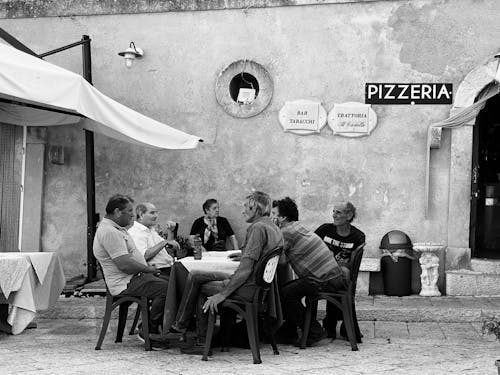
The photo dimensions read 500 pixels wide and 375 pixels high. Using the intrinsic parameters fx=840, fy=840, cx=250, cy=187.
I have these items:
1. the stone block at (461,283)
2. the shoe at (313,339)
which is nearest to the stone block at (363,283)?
the stone block at (461,283)

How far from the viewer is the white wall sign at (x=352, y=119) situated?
1026 cm

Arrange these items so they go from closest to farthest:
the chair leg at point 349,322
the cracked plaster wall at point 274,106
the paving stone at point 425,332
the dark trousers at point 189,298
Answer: the dark trousers at point 189,298, the chair leg at point 349,322, the paving stone at point 425,332, the cracked plaster wall at point 274,106

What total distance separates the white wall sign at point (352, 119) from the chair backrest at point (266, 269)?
384 centimetres

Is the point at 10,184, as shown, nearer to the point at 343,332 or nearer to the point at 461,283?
the point at 343,332

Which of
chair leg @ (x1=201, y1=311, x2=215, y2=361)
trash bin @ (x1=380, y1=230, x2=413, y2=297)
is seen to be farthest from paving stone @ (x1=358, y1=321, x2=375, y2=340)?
chair leg @ (x1=201, y1=311, x2=215, y2=361)

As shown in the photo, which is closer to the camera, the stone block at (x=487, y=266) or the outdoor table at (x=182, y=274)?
the outdoor table at (x=182, y=274)

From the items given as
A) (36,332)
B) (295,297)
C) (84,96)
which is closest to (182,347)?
(295,297)

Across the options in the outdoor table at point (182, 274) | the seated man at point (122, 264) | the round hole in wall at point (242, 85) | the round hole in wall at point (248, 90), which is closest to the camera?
the outdoor table at point (182, 274)

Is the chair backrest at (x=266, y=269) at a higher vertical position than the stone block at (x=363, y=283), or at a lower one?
higher

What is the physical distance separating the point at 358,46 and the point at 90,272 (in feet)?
14.3

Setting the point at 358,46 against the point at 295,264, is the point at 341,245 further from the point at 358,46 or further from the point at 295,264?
the point at 358,46

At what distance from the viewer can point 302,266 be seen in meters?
7.44

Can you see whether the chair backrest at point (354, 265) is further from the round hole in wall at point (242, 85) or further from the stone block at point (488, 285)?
the round hole in wall at point (242, 85)

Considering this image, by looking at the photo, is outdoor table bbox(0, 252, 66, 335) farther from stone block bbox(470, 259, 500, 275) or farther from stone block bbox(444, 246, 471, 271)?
stone block bbox(470, 259, 500, 275)
